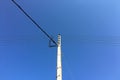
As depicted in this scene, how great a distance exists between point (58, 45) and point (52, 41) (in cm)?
28

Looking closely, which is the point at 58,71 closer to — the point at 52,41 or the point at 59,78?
the point at 59,78

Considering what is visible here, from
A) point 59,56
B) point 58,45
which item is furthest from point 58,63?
point 58,45

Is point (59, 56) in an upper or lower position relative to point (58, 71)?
upper

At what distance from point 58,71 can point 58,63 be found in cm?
32

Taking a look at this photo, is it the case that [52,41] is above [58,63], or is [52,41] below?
above

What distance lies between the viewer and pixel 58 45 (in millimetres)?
8680

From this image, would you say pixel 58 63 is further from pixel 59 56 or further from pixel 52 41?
pixel 52 41

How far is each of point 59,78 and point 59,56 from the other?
34.6 inches

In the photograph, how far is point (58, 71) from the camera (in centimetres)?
777

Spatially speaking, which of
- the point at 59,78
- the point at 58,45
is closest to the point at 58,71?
the point at 59,78

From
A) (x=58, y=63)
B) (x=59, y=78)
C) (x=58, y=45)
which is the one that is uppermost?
(x=58, y=45)

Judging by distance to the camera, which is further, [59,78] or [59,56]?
[59,56]

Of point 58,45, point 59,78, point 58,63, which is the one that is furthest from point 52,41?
point 59,78

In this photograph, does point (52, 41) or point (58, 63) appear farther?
point (52, 41)
